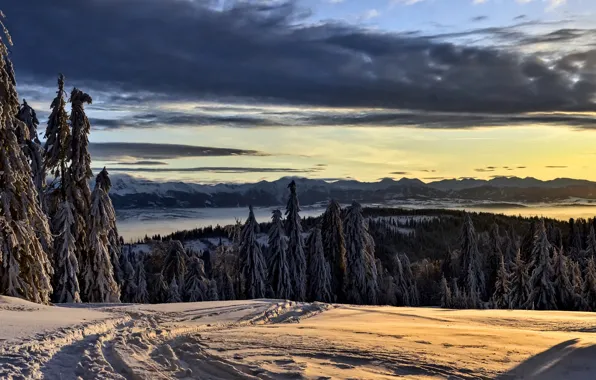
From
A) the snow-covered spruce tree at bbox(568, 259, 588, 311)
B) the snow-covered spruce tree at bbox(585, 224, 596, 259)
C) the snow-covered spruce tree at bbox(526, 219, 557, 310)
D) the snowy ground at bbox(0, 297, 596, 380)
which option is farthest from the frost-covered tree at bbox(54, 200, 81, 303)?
the snow-covered spruce tree at bbox(585, 224, 596, 259)

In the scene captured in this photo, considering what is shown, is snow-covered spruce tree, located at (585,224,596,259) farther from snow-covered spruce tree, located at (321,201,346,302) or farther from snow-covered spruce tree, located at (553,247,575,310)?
snow-covered spruce tree, located at (321,201,346,302)

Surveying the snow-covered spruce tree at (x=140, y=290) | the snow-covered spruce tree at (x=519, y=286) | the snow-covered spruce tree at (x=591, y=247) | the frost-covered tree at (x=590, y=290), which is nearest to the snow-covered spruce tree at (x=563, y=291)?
the frost-covered tree at (x=590, y=290)

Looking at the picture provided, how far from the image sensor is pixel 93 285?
27.1 m

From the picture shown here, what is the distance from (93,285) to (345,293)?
2810 cm

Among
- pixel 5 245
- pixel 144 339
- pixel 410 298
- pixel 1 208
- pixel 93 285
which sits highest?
pixel 1 208

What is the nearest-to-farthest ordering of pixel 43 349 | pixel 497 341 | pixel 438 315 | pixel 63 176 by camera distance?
pixel 43 349, pixel 497 341, pixel 438 315, pixel 63 176

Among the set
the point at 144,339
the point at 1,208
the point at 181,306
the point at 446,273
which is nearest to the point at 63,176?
the point at 1,208

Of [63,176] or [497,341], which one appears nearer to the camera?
[497,341]

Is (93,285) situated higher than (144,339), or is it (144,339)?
(144,339)

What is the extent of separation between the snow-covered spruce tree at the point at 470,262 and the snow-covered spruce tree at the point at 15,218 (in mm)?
57150

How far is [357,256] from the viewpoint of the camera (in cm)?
5144

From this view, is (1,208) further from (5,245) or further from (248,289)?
(248,289)

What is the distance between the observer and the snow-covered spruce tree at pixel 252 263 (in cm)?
4662

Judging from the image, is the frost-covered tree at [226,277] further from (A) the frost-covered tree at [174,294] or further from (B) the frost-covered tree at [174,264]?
(A) the frost-covered tree at [174,294]
